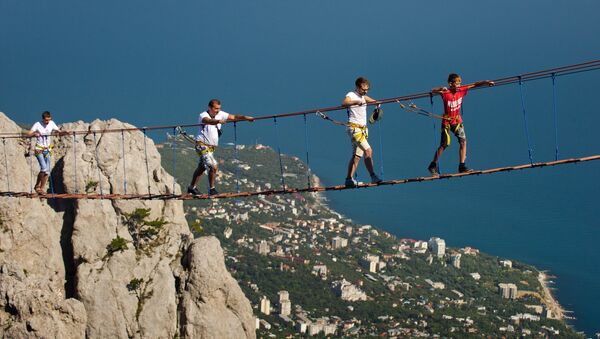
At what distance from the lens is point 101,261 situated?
23.2 metres

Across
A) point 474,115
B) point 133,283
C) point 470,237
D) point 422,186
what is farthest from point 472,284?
point 474,115

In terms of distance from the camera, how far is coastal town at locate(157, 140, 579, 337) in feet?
156

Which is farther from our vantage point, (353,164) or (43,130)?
(43,130)

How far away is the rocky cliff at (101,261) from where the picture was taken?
839 inches

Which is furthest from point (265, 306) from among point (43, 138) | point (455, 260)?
point (455, 260)

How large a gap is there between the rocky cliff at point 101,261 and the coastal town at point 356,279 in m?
14.5

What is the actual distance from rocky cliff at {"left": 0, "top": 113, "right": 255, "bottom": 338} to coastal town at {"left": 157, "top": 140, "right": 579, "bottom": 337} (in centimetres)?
1454

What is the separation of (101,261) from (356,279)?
35608 mm

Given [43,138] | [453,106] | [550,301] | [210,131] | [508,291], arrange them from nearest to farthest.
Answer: [453,106] → [210,131] → [43,138] → [508,291] → [550,301]

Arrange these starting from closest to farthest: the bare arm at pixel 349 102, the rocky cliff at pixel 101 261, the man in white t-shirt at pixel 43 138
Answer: the bare arm at pixel 349 102 < the man in white t-shirt at pixel 43 138 < the rocky cliff at pixel 101 261

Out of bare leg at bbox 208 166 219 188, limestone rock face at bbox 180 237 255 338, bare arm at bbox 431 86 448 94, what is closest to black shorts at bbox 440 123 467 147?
bare arm at bbox 431 86 448 94

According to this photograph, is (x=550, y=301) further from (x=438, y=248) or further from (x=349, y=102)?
(x=349, y=102)

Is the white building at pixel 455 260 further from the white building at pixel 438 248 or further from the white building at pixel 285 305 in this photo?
the white building at pixel 285 305

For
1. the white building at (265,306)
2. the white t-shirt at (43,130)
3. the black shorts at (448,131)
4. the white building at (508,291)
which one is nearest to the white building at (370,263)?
Result: the white building at (508,291)
